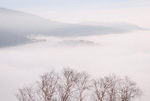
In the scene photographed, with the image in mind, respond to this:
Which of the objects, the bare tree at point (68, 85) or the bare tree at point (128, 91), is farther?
the bare tree at point (128, 91)

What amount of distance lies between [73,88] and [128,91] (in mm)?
9506

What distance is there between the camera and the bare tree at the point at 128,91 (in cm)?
4119

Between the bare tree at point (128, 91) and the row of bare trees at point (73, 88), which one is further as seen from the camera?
the bare tree at point (128, 91)

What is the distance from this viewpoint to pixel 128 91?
41.8 m

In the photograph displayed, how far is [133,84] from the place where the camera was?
41.6 meters

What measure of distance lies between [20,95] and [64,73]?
6771 millimetres

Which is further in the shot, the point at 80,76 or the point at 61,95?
the point at 80,76

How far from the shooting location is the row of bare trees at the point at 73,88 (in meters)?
35.8

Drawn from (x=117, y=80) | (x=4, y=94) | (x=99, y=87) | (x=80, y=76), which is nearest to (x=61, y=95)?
(x=80, y=76)

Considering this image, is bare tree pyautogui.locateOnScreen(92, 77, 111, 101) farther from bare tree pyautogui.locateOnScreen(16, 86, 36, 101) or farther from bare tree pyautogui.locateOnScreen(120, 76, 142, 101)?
bare tree pyautogui.locateOnScreen(16, 86, 36, 101)

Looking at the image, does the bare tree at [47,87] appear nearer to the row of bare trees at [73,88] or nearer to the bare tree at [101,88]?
the row of bare trees at [73,88]

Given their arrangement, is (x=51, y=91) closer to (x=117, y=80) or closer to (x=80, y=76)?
(x=80, y=76)

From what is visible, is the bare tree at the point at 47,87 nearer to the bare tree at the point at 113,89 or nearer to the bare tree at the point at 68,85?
the bare tree at the point at 68,85

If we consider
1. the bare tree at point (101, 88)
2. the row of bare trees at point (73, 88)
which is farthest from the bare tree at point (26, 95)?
the bare tree at point (101, 88)
